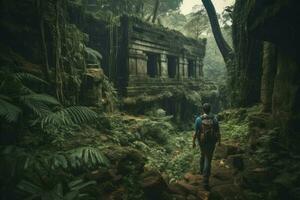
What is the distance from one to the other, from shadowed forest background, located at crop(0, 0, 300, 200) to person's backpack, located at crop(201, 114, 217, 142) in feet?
3.26

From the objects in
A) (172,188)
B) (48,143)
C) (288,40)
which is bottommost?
(172,188)

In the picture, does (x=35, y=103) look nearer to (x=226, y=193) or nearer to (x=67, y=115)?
(x=67, y=115)

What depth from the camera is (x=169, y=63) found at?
19797 millimetres

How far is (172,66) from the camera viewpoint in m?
19.7

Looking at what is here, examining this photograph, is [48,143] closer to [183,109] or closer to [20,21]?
[20,21]

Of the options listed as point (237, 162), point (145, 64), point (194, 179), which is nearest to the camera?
point (194, 179)

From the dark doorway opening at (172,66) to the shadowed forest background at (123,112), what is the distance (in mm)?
3232

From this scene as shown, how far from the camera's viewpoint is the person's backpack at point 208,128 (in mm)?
6205

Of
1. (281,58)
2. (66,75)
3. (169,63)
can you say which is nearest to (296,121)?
(281,58)

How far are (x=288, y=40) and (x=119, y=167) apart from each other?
421cm

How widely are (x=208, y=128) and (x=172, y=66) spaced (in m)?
13.8

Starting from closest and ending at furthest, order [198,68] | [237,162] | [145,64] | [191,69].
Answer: [237,162], [145,64], [191,69], [198,68]

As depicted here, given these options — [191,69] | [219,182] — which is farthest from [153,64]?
[219,182]

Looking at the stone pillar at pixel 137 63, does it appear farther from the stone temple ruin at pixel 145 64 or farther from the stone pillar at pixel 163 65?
the stone pillar at pixel 163 65
